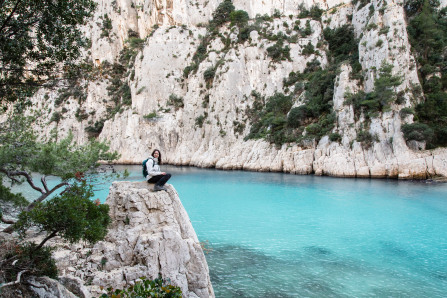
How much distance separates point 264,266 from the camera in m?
8.57

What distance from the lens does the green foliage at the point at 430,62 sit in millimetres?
25469

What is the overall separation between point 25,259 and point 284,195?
17257 millimetres

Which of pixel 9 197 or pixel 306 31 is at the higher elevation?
pixel 306 31

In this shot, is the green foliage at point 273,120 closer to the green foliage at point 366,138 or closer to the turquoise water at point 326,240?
the green foliage at point 366,138

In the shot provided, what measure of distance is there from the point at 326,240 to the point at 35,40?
36.1ft

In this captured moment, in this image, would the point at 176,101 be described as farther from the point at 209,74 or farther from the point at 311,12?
the point at 311,12

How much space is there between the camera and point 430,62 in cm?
3019

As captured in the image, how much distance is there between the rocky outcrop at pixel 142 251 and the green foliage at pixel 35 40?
311cm

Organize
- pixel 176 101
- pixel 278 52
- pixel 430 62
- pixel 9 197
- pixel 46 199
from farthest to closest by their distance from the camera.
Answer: pixel 176 101, pixel 278 52, pixel 430 62, pixel 9 197, pixel 46 199

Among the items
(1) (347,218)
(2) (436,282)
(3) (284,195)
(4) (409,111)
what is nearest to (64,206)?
(2) (436,282)

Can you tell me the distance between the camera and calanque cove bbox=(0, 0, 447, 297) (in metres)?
6.22

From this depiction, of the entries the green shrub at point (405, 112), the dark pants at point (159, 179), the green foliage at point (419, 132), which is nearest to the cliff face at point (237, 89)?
the green shrub at point (405, 112)

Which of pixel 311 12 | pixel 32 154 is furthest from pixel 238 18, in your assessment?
pixel 32 154

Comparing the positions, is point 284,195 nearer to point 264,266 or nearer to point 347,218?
point 347,218
